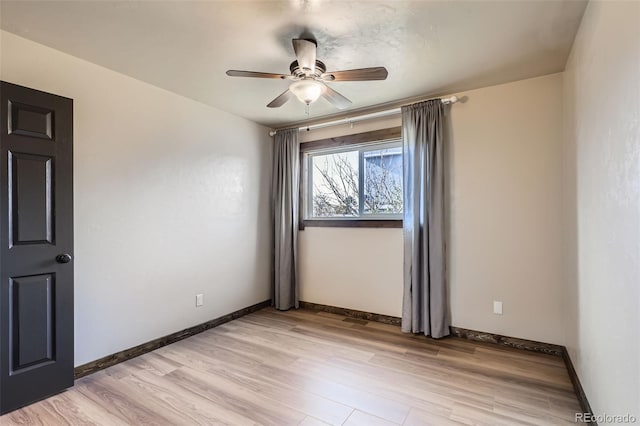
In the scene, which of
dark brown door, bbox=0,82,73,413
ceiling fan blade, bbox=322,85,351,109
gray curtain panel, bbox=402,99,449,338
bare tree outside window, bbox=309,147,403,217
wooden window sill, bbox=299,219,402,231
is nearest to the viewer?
dark brown door, bbox=0,82,73,413

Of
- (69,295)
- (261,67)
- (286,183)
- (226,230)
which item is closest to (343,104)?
(261,67)

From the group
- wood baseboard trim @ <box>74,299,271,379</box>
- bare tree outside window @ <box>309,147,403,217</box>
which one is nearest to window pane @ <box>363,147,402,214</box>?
bare tree outside window @ <box>309,147,403,217</box>

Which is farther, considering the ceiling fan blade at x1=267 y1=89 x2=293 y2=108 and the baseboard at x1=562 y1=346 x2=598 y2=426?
the ceiling fan blade at x1=267 y1=89 x2=293 y2=108

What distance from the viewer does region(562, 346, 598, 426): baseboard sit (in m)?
1.83

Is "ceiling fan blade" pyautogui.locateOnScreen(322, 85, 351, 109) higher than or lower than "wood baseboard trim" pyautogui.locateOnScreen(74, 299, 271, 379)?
higher

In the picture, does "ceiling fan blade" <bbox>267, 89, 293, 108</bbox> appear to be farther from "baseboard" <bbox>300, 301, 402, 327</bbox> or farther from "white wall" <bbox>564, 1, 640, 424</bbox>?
"baseboard" <bbox>300, 301, 402, 327</bbox>

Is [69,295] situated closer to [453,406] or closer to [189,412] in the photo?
[189,412]

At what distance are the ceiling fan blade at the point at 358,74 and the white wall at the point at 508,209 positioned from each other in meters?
1.38

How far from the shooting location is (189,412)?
1921 mm

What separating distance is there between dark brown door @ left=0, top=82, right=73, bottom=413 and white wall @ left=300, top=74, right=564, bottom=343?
295 centimetres

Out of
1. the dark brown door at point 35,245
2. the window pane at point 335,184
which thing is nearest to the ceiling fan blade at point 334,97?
the window pane at point 335,184

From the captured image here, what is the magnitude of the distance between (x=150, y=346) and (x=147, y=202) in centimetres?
130

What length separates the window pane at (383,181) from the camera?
3549 mm

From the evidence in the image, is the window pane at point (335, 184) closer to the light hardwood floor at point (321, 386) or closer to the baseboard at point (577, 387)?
the light hardwood floor at point (321, 386)
